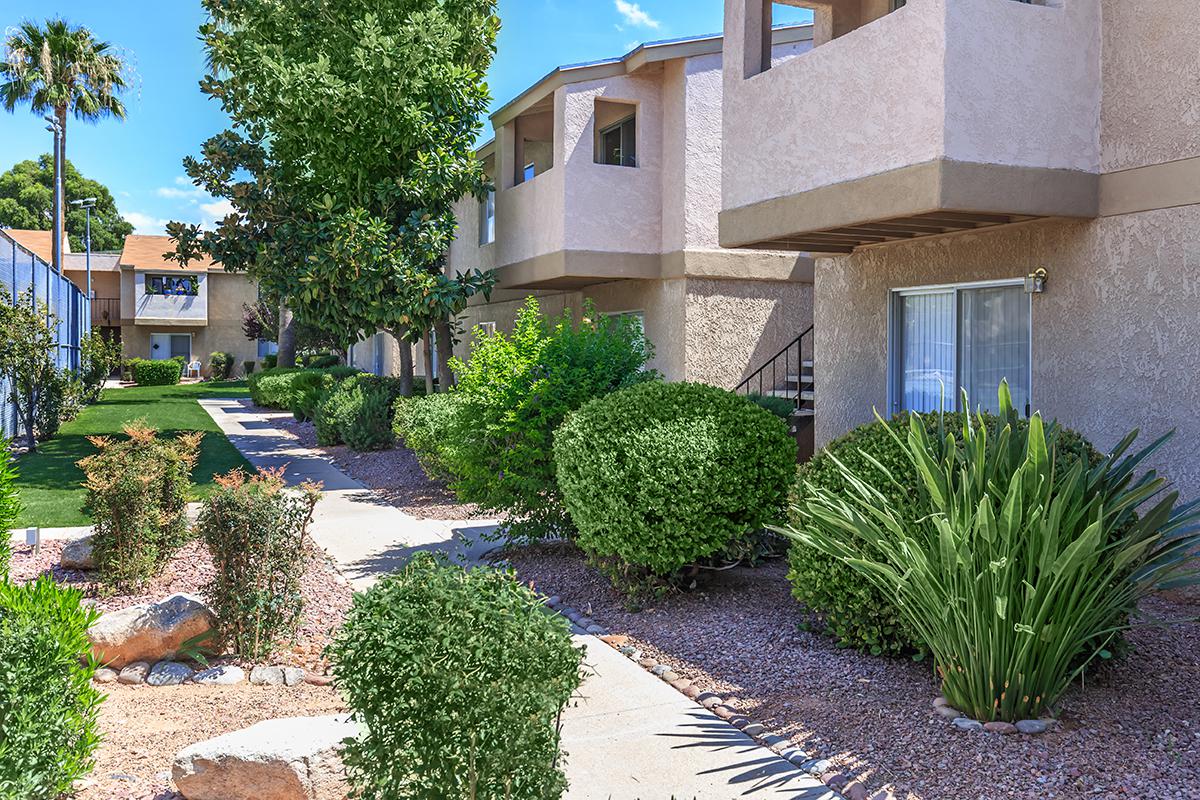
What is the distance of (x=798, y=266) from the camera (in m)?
14.6

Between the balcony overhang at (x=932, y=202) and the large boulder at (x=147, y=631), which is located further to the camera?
the balcony overhang at (x=932, y=202)

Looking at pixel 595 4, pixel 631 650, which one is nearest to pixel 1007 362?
pixel 631 650

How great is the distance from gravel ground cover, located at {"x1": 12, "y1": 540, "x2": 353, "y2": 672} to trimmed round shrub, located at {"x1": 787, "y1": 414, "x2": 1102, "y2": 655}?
3102 mm

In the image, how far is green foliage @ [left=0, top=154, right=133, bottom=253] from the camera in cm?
6162

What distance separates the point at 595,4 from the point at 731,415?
17.8m

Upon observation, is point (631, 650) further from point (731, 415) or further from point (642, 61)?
point (642, 61)

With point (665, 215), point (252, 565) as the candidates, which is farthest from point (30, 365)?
point (252, 565)

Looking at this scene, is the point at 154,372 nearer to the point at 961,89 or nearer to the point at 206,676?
the point at 206,676

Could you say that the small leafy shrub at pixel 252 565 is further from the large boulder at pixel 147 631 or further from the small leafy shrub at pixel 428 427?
the small leafy shrub at pixel 428 427

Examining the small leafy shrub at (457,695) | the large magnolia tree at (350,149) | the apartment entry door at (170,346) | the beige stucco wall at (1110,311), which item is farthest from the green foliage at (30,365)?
the apartment entry door at (170,346)

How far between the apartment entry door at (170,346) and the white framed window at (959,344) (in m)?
47.7

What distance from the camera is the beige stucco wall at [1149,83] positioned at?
7.25m

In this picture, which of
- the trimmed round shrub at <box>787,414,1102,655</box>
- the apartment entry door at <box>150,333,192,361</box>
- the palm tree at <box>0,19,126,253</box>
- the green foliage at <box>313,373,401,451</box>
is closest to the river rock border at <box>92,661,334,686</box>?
the trimmed round shrub at <box>787,414,1102,655</box>

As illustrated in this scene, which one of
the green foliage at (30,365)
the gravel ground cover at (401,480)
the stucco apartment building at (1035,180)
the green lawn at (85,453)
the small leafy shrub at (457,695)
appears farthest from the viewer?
the green foliage at (30,365)
